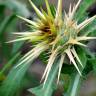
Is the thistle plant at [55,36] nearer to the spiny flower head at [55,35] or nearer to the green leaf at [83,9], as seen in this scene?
the spiny flower head at [55,35]

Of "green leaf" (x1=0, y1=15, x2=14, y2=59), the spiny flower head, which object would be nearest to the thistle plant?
the spiny flower head

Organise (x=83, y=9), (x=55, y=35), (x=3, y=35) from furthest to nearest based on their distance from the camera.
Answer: (x=3, y=35) < (x=83, y=9) < (x=55, y=35)

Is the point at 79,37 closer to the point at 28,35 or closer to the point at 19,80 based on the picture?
the point at 28,35

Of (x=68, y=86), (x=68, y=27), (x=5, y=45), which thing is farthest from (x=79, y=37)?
(x=5, y=45)

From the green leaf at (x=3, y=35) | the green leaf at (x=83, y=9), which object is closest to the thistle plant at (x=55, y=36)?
the green leaf at (x=83, y=9)

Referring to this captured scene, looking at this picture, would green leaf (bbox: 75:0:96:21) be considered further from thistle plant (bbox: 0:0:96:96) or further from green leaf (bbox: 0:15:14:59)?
green leaf (bbox: 0:15:14:59)

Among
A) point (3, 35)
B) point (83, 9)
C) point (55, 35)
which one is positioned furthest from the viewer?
point (3, 35)

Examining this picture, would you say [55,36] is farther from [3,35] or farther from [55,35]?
[3,35]

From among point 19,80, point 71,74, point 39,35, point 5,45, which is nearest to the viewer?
point 39,35

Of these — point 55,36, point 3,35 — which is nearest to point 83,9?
point 55,36
